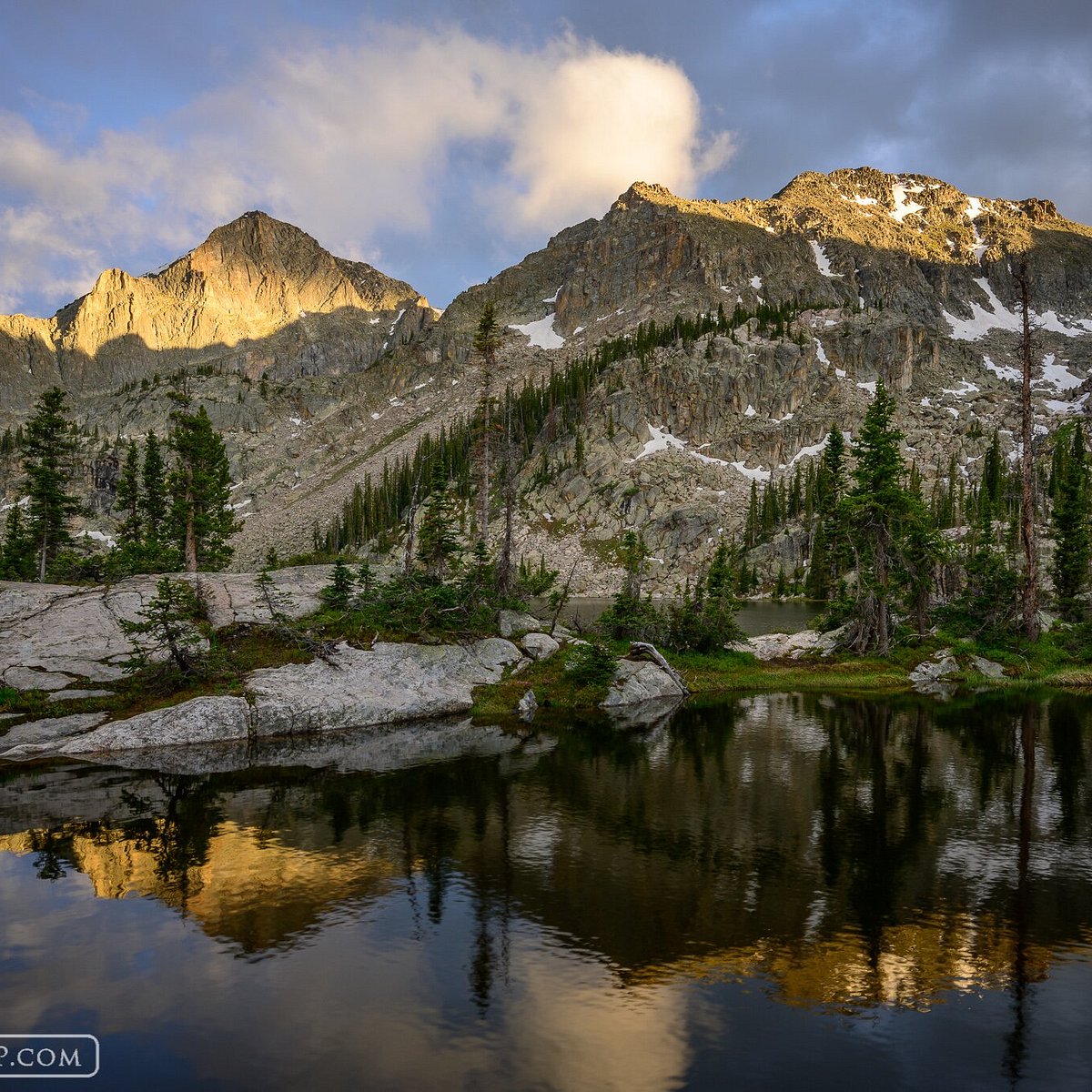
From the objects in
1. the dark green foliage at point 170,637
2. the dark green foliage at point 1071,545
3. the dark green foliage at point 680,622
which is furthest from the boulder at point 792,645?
the dark green foliage at point 170,637

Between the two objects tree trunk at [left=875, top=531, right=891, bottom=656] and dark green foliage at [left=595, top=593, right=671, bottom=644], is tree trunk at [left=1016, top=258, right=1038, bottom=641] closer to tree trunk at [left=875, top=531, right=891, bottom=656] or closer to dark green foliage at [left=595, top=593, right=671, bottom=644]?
tree trunk at [left=875, top=531, right=891, bottom=656]

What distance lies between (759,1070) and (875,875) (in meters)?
7.18

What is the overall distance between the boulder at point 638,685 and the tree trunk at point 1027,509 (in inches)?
814

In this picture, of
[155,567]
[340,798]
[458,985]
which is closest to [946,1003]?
[458,985]

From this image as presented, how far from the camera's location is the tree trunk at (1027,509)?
125 feet

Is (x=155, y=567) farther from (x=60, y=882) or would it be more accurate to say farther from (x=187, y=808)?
(x=60, y=882)

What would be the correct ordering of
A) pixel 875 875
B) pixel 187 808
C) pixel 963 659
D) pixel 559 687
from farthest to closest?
pixel 963 659 < pixel 559 687 < pixel 187 808 < pixel 875 875

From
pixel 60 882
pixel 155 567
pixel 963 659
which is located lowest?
pixel 60 882

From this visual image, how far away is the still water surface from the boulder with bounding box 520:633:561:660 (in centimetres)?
1415

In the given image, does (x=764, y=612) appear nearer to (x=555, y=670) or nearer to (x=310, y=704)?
(x=555, y=670)

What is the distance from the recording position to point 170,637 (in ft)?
87.7

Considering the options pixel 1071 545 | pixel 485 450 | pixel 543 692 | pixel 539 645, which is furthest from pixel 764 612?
pixel 543 692

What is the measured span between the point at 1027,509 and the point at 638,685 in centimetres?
2428

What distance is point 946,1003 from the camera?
33.8ft
